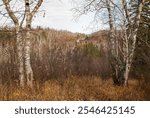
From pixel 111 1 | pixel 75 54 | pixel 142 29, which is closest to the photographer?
pixel 111 1

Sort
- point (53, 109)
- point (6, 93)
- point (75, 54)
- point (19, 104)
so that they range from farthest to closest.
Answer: point (75, 54), point (6, 93), point (19, 104), point (53, 109)

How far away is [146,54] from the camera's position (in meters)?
31.1

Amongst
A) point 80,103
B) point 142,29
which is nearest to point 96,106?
point 80,103

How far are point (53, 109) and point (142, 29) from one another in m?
23.2

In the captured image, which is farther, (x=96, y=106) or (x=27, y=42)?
(x=27, y=42)

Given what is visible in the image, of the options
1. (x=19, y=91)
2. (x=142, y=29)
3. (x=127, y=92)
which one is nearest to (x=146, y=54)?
(x=142, y=29)

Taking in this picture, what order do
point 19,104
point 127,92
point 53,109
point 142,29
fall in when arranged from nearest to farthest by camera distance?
point 53,109, point 19,104, point 127,92, point 142,29

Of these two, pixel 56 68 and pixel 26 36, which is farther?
pixel 56 68

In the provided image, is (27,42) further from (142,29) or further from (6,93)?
(142,29)

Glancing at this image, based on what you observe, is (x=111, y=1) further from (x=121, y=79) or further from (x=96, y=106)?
(x=96, y=106)

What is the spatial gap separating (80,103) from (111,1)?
9859 mm

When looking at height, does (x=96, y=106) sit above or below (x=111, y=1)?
below

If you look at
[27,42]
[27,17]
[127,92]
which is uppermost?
[27,17]

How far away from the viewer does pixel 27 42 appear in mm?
14398
